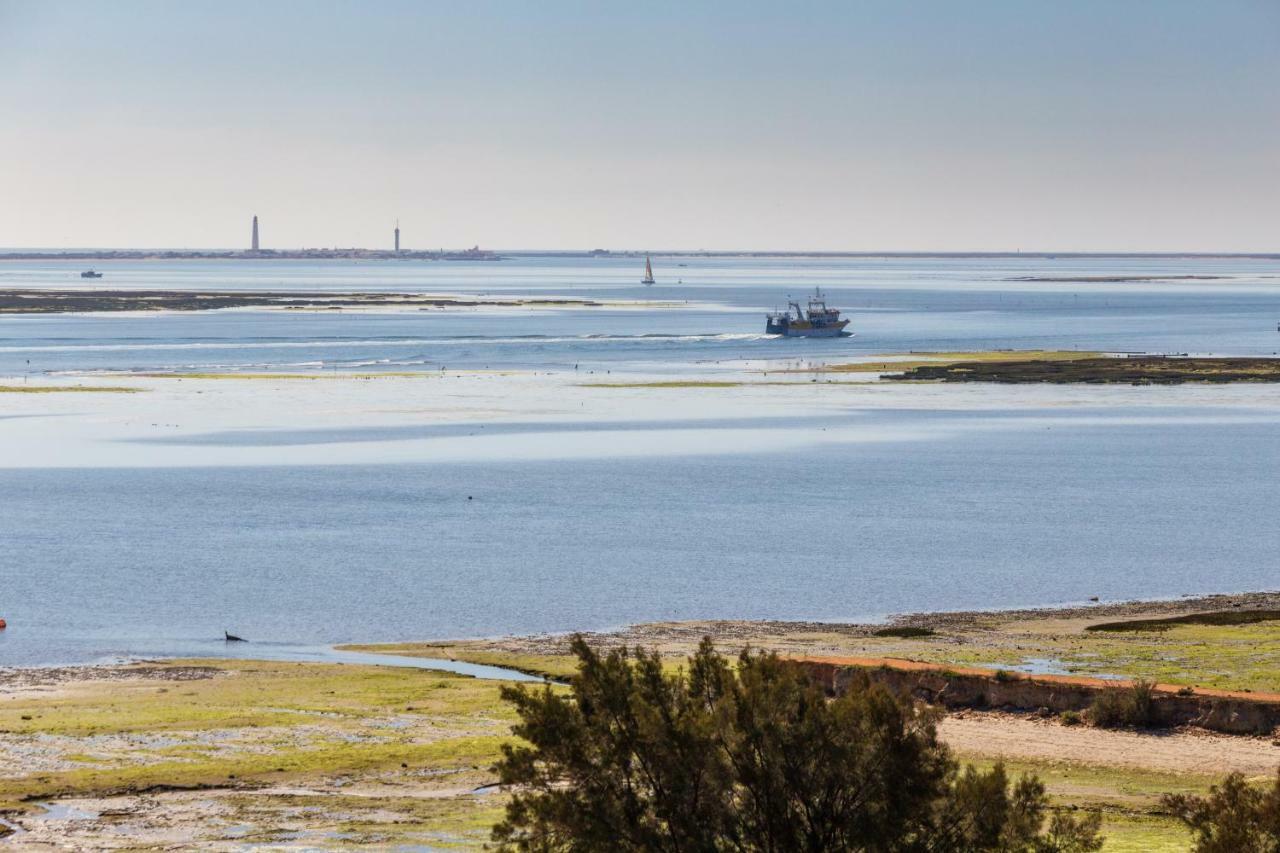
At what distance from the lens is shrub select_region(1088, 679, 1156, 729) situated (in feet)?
102

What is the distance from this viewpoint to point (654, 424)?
95.2 meters

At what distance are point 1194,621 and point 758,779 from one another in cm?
2637

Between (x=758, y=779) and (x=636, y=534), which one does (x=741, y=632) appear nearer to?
(x=636, y=534)

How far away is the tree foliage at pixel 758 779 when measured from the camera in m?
18.5

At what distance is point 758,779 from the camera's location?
18.7 m

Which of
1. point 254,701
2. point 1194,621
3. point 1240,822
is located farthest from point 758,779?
point 1194,621

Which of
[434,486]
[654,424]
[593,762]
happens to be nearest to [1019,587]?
[434,486]

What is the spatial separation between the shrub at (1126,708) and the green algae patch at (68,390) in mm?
88220

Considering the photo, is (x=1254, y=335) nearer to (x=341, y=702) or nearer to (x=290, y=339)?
Result: (x=290, y=339)

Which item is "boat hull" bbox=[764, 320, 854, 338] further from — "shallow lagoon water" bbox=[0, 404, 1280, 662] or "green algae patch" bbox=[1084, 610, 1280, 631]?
"green algae patch" bbox=[1084, 610, 1280, 631]

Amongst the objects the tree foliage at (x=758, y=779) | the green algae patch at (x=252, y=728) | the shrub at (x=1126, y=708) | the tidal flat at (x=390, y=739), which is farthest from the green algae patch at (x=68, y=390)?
the tree foliage at (x=758, y=779)

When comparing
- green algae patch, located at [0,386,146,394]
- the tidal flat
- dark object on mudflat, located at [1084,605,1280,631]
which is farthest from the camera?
green algae patch, located at [0,386,146,394]

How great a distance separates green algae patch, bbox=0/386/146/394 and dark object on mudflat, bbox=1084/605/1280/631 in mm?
80031

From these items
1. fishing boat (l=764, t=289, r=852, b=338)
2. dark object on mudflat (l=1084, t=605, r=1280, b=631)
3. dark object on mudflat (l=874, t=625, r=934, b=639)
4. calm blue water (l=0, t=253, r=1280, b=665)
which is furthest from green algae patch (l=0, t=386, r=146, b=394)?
dark object on mudflat (l=1084, t=605, r=1280, b=631)
